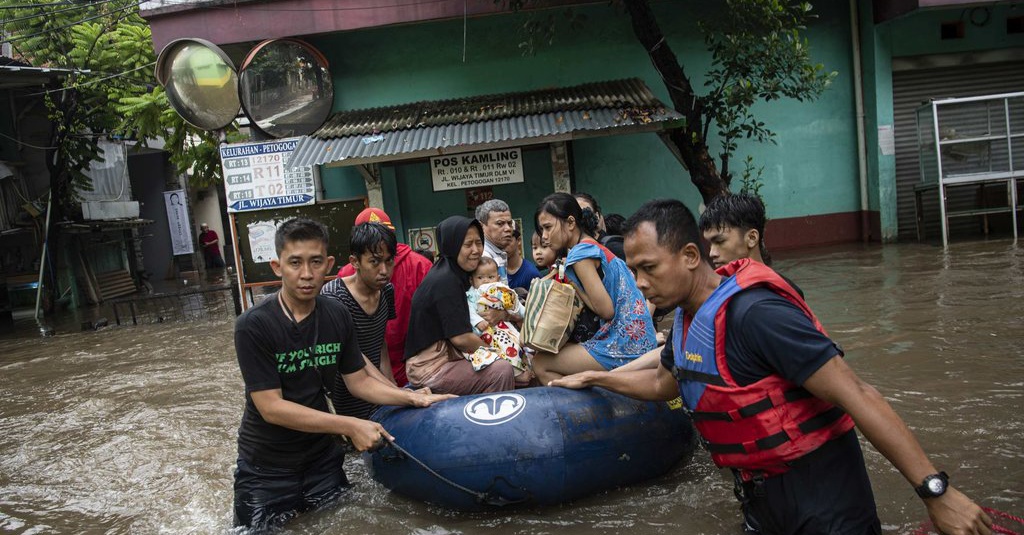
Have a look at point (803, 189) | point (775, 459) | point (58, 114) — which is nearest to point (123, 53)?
point (58, 114)

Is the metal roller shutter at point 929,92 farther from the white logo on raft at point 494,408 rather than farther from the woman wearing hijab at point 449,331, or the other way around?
the white logo on raft at point 494,408

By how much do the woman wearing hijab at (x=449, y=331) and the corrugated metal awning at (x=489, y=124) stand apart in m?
4.97

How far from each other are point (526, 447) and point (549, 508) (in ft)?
1.60

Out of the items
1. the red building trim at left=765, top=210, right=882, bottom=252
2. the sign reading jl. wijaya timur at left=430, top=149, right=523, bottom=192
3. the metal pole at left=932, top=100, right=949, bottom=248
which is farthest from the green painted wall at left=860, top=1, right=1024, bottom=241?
the sign reading jl. wijaya timur at left=430, top=149, right=523, bottom=192

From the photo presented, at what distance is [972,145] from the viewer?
11.6 meters

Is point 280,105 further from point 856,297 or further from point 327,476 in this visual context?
point 856,297

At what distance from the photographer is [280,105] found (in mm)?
7988

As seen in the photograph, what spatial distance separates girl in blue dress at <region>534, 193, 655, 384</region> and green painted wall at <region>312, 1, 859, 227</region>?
7.99 meters

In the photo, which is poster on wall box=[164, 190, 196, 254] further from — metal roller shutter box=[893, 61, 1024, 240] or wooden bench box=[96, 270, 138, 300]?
metal roller shutter box=[893, 61, 1024, 240]

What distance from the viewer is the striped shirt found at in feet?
14.8

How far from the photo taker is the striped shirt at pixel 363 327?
14.8 feet

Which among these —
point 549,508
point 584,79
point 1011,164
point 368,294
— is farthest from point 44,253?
point 1011,164

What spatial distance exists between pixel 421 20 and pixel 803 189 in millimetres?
6942

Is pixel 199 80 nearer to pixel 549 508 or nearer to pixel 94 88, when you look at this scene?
pixel 549 508
